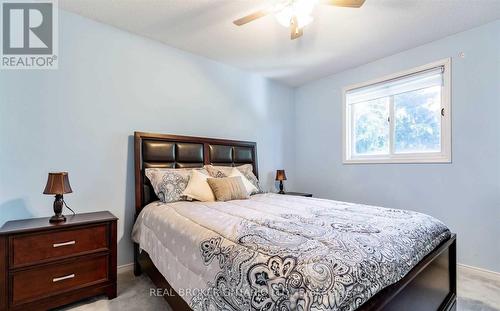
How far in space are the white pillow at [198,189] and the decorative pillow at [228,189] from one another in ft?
0.17

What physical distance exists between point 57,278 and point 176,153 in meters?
1.53

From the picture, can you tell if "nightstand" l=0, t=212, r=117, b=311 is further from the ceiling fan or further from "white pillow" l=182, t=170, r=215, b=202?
the ceiling fan

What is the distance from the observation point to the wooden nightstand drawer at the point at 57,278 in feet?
5.47

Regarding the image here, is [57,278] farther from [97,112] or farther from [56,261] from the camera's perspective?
[97,112]

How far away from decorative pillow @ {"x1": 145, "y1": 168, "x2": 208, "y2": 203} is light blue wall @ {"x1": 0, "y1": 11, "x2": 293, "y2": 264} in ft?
1.09

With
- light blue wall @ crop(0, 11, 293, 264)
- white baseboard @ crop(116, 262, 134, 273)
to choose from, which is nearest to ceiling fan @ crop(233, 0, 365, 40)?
light blue wall @ crop(0, 11, 293, 264)

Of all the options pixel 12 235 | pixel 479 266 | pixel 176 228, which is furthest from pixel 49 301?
pixel 479 266

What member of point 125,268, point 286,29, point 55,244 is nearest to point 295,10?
point 286,29

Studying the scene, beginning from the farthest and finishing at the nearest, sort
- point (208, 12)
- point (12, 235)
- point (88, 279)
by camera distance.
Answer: point (208, 12) → point (88, 279) → point (12, 235)

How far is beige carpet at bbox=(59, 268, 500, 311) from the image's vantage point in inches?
73.6

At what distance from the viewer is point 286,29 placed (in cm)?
260

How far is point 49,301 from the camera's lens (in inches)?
69.3

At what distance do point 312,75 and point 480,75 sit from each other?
80.8 inches

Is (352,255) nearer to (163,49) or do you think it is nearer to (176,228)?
(176,228)
